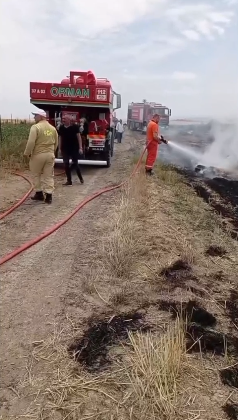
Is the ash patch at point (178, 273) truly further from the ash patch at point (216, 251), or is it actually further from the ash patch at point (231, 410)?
the ash patch at point (231, 410)

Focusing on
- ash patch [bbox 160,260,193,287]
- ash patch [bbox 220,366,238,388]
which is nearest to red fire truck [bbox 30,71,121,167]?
ash patch [bbox 160,260,193,287]

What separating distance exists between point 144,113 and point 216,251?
31.0 m

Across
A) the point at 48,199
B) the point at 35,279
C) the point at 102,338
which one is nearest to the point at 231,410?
the point at 102,338

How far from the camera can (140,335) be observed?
11.0ft

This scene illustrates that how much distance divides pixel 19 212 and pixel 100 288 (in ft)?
11.0

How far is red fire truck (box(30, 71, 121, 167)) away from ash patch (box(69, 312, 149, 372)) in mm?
8756

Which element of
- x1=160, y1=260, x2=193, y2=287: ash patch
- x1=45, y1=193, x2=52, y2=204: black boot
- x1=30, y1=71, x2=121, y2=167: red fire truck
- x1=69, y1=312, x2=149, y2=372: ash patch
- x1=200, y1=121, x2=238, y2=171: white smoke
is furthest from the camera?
x1=200, y1=121, x2=238, y2=171: white smoke

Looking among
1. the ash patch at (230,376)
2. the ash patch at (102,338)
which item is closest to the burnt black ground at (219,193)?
the ash patch at (102,338)

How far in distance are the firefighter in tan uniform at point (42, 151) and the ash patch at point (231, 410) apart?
574 cm

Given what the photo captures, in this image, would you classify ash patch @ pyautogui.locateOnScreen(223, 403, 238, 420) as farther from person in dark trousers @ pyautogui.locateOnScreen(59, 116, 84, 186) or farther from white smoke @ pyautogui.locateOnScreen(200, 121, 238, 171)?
white smoke @ pyautogui.locateOnScreen(200, 121, 238, 171)

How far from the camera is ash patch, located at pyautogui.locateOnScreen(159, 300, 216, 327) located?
4.03 meters

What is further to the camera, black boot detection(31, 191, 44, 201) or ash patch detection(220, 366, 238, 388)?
black boot detection(31, 191, 44, 201)

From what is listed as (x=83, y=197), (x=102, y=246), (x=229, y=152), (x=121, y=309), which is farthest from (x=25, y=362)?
(x=229, y=152)

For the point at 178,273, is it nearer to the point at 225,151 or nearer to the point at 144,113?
the point at 225,151
